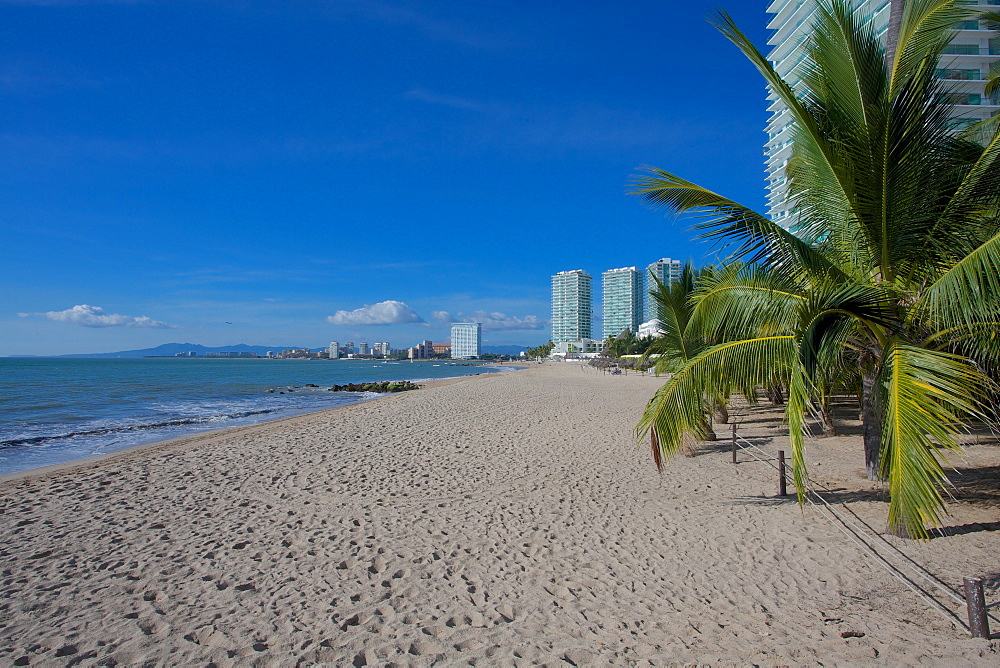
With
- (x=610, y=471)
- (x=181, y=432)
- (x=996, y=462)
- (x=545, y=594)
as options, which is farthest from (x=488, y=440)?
(x=181, y=432)

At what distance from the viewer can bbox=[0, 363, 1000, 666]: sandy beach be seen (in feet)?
10.8

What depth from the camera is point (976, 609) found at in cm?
318

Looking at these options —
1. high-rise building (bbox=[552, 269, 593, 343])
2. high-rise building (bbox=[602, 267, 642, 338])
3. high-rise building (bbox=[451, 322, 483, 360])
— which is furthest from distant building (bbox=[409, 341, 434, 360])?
high-rise building (bbox=[602, 267, 642, 338])

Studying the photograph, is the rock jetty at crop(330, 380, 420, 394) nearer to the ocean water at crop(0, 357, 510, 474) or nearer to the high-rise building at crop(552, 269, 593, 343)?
the ocean water at crop(0, 357, 510, 474)

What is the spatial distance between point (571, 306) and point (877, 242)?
484 feet

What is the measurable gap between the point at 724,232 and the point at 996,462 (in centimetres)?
638

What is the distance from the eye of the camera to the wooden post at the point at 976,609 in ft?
10.2

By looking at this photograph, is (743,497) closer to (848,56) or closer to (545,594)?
(545,594)

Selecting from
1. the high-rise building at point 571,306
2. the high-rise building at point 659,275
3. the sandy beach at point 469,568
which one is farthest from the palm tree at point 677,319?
the high-rise building at point 571,306

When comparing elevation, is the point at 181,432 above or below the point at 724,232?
below

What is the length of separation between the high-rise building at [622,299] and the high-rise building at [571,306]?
1287 centimetres

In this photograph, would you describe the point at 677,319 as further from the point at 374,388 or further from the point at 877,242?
the point at 374,388

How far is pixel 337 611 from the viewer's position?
12.3 feet

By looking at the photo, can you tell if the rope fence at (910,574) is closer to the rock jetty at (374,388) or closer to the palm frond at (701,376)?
the palm frond at (701,376)
